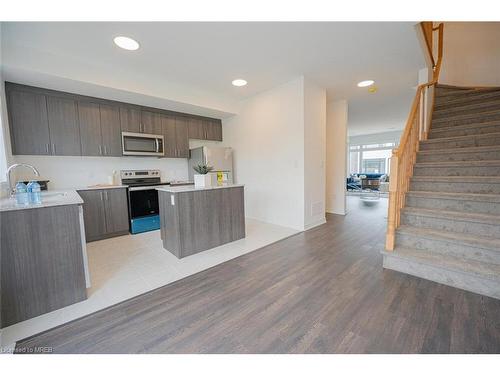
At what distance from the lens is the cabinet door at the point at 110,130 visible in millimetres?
3373

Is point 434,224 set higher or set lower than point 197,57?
lower

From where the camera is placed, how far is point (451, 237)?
2035 millimetres

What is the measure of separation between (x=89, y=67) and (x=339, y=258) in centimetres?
415

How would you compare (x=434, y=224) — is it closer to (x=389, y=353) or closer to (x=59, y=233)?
(x=389, y=353)

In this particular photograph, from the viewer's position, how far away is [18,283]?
150cm

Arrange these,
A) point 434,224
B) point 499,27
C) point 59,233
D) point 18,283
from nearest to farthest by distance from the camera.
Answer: point 18,283 → point 59,233 → point 434,224 → point 499,27

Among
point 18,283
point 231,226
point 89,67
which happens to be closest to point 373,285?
point 231,226

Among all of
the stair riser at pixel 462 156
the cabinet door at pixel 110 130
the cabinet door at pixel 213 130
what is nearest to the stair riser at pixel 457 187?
the stair riser at pixel 462 156

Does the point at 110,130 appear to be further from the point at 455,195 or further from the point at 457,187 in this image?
the point at 457,187

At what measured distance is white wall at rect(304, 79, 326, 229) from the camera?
3521mm

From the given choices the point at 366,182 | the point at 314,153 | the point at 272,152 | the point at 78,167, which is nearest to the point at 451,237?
the point at 314,153

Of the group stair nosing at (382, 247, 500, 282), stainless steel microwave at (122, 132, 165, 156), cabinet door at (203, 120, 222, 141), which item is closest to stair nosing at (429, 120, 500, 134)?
stair nosing at (382, 247, 500, 282)

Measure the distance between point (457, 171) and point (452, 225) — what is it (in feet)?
3.10

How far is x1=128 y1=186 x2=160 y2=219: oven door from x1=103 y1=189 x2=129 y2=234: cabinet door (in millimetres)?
108
